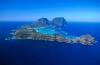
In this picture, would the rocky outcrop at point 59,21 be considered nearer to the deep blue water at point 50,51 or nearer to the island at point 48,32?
the island at point 48,32

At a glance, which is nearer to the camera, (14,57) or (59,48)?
(14,57)

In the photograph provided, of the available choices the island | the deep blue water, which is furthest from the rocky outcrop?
the deep blue water

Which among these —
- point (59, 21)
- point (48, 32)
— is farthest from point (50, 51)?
point (59, 21)

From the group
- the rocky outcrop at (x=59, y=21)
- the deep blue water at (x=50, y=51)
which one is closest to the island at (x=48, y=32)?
the rocky outcrop at (x=59, y=21)

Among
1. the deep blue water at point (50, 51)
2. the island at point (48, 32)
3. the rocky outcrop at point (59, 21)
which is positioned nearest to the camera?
the deep blue water at point (50, 51)

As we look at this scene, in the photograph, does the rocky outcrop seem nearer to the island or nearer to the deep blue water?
the island
